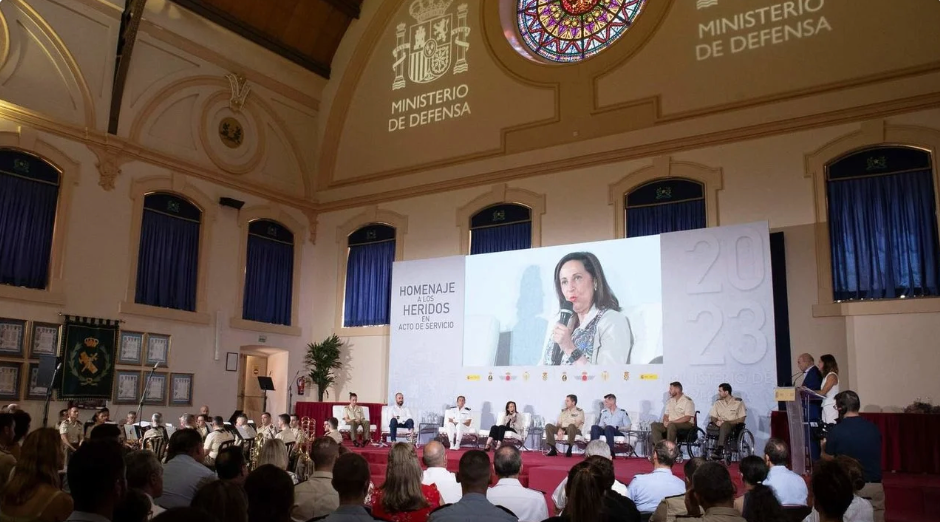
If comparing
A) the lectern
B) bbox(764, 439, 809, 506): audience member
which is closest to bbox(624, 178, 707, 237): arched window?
the lectern

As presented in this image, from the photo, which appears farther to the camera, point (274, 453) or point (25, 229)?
point (25, 229)

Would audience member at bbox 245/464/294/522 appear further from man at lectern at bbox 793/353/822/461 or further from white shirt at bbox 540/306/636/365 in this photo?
white shirt at bbox 540/306/636/365

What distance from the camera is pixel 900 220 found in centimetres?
975

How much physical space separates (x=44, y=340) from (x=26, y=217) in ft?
6.00

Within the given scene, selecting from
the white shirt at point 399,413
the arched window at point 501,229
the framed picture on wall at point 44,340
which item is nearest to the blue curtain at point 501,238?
the arched window at point 501,229

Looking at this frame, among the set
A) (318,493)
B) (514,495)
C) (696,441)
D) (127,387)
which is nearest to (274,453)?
(318,493)

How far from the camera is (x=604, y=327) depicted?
440 inches

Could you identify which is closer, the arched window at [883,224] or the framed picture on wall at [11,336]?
the arched window at [883,224]

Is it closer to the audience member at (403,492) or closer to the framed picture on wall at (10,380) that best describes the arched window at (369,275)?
the framed picture on wall at (10,380)

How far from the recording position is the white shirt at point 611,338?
432 inches

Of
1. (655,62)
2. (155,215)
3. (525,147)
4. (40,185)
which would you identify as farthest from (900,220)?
(40,185)

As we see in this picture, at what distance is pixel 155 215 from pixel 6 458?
9.61 metres

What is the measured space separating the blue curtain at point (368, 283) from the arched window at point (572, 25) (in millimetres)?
4687

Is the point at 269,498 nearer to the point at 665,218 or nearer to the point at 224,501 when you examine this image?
the point at 224,501
